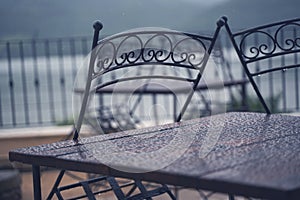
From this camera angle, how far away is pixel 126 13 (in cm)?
580

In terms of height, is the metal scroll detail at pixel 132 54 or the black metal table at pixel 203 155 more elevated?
the metal scroll detail at pixel 132 54

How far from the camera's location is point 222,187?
42.9 inches

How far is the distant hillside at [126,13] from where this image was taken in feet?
19.2

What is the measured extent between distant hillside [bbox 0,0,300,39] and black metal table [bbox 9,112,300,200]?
3.84 meters

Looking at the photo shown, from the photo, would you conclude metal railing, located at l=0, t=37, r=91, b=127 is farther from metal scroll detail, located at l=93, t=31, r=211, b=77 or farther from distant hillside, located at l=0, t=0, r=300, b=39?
metal scroll detail, located at l=93, t=31, r=211, b=77

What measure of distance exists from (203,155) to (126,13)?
4572 millimetres

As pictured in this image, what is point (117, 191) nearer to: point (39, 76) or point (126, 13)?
point (39, 76)

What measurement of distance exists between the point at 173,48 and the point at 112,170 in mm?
665

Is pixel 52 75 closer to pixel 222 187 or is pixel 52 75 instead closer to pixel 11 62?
pixel 11 62

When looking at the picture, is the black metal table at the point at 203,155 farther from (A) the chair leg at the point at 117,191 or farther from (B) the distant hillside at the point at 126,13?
(B) the distant hillside at the point at 126,13

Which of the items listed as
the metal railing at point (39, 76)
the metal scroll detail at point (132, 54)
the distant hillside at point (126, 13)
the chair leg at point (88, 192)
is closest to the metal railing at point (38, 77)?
the metal railing at point (39, 76)

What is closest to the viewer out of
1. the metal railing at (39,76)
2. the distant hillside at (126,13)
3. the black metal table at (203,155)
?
the black metal table at (203,155)

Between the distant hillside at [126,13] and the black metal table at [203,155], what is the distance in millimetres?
3837

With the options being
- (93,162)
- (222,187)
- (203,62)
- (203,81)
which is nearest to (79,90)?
(203,81)
